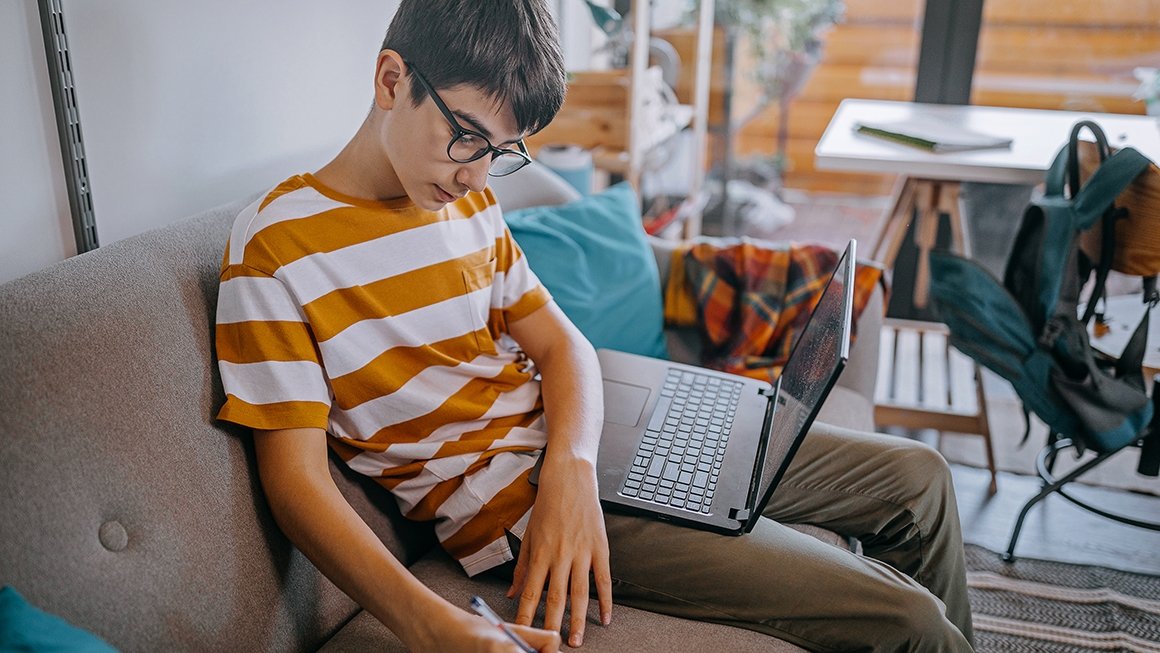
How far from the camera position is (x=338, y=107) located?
172 centimetres

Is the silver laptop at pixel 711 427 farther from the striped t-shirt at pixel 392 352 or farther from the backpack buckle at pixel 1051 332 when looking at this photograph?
the backpack buckle at pixel 1051 332

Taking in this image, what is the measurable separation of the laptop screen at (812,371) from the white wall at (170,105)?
2.84 ft

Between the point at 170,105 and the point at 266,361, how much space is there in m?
0.47

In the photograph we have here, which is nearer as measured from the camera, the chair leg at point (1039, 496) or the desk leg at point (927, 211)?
the chair leg at point (1039, 496)

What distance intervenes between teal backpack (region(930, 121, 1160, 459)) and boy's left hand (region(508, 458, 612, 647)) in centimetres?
110

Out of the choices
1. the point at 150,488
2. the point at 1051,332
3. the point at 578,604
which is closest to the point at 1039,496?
the point at 1051,332

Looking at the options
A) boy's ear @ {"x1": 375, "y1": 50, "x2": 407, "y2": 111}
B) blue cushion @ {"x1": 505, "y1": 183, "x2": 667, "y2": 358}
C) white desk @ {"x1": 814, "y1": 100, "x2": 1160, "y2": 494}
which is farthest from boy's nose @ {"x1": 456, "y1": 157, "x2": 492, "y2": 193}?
white desk @ {"x1": 814, "y1": 100, "x2": 1160, "y2": 494}

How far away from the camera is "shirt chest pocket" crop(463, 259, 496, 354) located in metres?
1.28

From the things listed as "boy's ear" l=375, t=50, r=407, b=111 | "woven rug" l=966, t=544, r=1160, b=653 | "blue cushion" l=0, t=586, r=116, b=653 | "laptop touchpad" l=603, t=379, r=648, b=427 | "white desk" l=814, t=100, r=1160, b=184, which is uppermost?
"boy's ear" l=375, t=50, r=407, b=111

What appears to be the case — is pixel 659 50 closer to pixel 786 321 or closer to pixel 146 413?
pixel 786 321

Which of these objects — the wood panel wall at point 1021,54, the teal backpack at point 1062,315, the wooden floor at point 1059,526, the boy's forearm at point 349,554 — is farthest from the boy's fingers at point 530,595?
the wood panel wall at point 1021,54

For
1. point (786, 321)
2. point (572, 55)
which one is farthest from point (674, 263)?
point (572, 55)

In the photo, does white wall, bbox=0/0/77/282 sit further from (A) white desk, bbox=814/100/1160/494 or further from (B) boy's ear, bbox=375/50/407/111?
(A) white desk, bbox=814/100/1160/494

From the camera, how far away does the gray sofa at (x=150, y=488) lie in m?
0.90
